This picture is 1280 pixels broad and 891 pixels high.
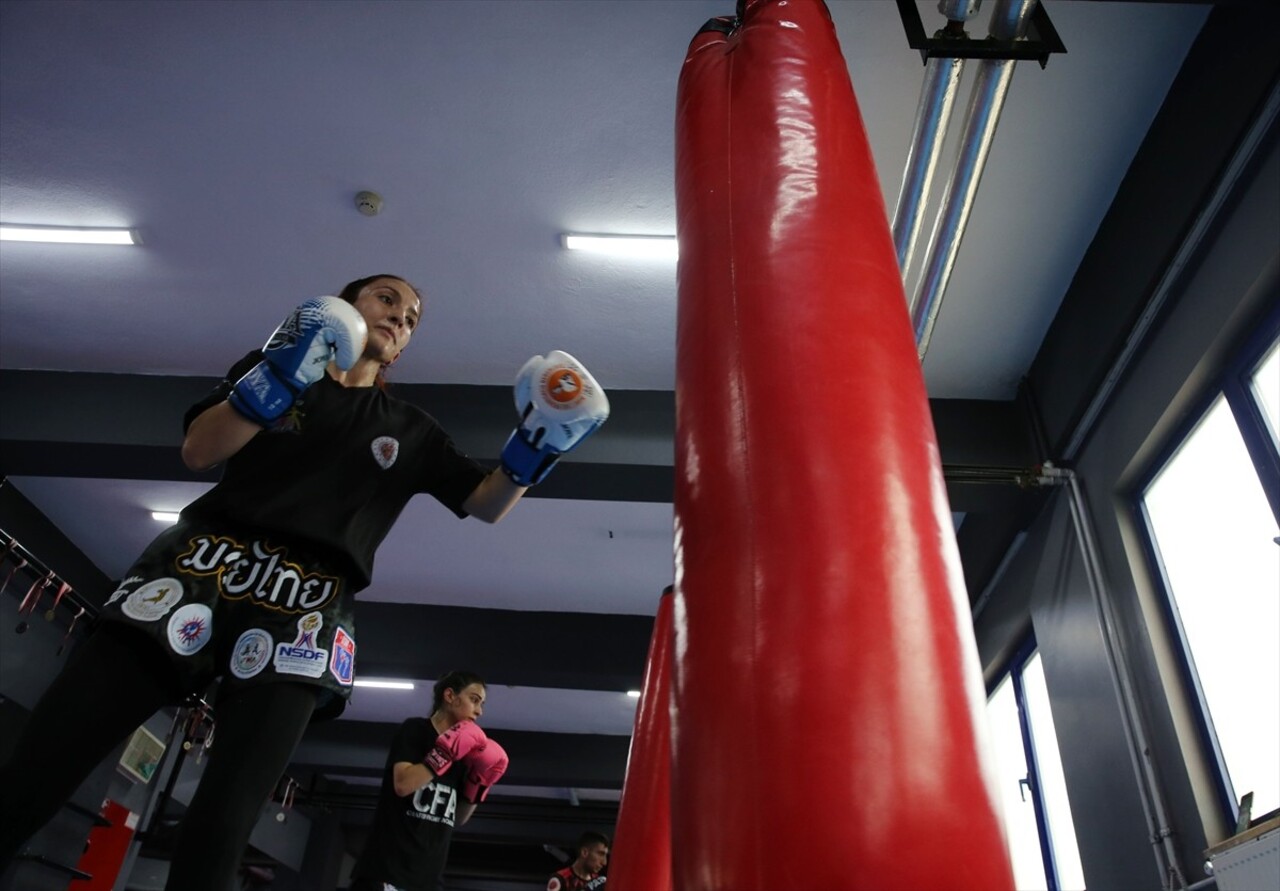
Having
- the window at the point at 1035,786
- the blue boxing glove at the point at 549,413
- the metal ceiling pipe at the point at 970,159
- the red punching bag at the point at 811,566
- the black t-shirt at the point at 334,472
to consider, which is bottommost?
the red punching bag at the point at 811,566

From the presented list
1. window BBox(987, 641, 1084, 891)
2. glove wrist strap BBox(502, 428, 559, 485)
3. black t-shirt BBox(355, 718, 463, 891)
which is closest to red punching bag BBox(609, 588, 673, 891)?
black t-shirt BBox(355, 718, 463, 891)

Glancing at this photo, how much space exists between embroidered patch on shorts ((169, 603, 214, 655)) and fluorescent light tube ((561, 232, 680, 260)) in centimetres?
244

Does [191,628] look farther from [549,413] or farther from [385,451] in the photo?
[549,413]

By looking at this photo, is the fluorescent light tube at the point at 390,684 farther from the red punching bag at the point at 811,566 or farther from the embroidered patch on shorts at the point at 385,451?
the red punching bag at the point at 811,566

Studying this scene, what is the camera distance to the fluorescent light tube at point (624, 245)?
3.36m

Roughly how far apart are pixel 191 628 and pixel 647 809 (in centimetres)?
153

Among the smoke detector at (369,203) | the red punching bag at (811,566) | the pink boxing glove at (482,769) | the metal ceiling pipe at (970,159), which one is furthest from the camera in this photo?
the smoke detector at (369,203)

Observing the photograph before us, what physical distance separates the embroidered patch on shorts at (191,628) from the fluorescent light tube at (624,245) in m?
2.44

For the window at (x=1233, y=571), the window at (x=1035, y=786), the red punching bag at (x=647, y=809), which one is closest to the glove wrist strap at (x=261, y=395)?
the red punching bag at (x=647, y=809)

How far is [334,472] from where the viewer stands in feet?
4.45

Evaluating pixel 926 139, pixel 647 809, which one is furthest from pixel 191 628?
pixel 926 139

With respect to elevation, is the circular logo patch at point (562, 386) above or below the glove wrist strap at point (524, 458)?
above

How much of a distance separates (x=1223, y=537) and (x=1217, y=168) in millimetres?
1076

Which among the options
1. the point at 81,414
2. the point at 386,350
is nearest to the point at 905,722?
the point at 386,350
